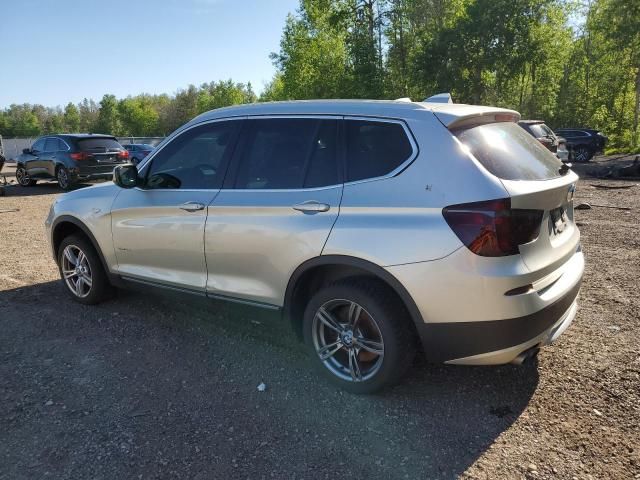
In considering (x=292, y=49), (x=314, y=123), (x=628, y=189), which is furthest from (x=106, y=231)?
(x=292, y=49)

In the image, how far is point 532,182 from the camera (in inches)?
113

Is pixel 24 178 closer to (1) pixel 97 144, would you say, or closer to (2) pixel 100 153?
(1) pixel 97 144

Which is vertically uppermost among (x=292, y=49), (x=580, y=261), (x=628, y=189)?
(x=292, y=49)

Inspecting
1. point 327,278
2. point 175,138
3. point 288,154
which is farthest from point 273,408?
point 175,138

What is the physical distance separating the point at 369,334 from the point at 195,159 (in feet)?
6.55

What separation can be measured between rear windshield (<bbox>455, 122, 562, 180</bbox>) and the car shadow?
142 centimetres

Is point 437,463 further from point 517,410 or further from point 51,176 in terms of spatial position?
Answer: point 51,176

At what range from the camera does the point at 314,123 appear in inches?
135

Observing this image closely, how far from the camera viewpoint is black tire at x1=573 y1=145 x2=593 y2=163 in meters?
25.9

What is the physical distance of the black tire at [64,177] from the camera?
15.1 meters

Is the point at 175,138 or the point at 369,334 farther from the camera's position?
the point at 175,138

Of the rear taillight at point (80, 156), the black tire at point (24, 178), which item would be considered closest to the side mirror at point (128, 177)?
the rear taillight at point (80, 156)

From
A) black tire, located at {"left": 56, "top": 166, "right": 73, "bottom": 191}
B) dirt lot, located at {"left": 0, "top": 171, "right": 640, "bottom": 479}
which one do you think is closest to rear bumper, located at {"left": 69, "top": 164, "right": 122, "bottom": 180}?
black tire, located at {"left": 56, "top": 166, "right": 73, "bottom": 191}

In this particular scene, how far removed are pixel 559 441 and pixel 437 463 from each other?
72 cm
